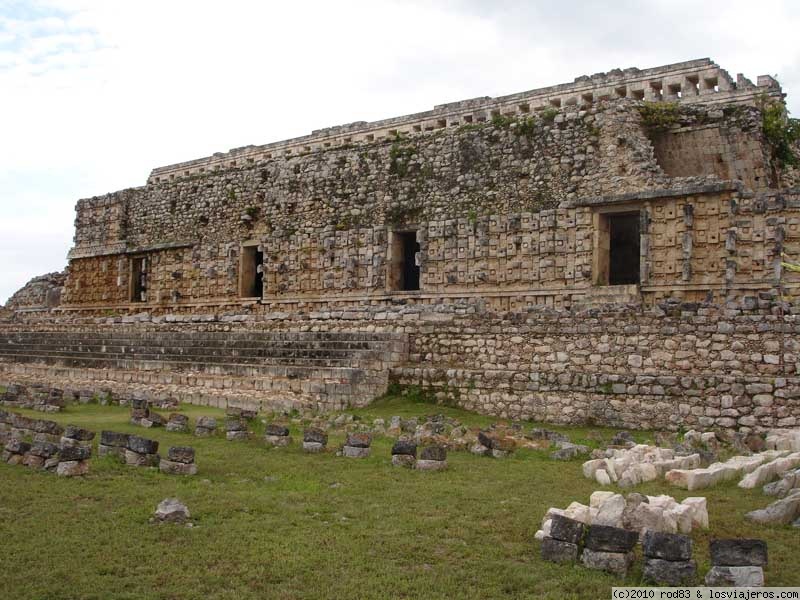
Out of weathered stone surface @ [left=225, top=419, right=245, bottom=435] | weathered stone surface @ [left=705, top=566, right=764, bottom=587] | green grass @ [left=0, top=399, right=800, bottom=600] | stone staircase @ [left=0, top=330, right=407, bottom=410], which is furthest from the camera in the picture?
stone staircase @ [left=0, top=330, right=407, bottom=410]

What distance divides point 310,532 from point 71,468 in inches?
138

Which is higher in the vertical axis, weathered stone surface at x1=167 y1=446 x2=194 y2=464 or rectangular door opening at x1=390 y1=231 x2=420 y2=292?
rectangular door opening at x1=390 y1=231 x2=420 y2=292

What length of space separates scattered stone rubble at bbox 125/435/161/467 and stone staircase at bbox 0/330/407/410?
6621 millimetres

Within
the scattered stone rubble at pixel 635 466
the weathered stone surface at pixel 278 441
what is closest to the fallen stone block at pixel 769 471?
the scattered stone rubble at pixel 635 466

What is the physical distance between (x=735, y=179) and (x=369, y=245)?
9844 millimetres

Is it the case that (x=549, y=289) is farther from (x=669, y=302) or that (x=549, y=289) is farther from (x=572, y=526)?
(x=572, y=526)

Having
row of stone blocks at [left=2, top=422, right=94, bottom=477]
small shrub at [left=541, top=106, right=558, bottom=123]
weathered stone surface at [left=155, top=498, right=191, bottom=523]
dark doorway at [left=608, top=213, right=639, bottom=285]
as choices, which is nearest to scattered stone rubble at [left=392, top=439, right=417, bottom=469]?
weathered stone surface at [left=155, top=498, right=191, bottom=523]

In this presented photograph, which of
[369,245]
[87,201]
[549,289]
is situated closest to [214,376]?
[369,245]

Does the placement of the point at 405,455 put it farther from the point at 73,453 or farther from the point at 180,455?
the point at 73,453

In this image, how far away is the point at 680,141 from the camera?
19766 millimetres

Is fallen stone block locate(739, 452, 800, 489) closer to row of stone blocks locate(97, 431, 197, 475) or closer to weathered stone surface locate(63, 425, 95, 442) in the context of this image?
row of stone blocks locate(97, 431, 197, 475)

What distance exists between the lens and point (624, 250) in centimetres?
2292

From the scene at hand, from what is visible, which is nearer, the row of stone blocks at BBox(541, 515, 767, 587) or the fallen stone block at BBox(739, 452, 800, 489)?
the row of stone blocks at BBox(541, 515, 767, 587)

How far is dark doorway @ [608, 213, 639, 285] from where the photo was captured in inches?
890
